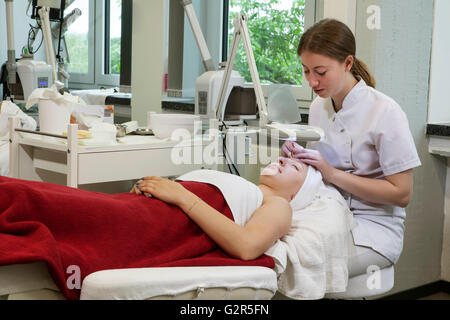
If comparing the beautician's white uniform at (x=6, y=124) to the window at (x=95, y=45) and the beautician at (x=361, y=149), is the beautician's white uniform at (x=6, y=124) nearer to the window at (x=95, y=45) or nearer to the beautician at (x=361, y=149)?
the window at (x=95, y=45)

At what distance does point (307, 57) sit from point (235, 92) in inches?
31.1

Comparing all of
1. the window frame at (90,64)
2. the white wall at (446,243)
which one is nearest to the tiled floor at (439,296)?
the white wall at (446,243)

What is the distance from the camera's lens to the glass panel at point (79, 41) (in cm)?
300

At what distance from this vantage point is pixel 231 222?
1289 millimetres

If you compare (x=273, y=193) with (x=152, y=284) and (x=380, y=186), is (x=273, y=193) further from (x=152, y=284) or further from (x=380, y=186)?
(x=152, y=284)

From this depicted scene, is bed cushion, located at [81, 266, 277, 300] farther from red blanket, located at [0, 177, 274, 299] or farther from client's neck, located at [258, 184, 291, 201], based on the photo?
client's neck, located at [258, 184, 291, 201]

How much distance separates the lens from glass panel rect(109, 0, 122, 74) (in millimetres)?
3094

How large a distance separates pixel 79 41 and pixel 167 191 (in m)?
2.06

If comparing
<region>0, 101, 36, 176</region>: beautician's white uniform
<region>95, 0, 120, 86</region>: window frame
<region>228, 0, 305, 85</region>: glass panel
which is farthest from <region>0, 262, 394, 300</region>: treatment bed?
<region>95, 0, 120, 86</region>: window frame

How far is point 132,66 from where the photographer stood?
9.99 feet

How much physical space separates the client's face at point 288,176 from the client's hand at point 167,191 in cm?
33

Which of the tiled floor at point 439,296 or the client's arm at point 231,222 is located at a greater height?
the client's arm at point 231,222
